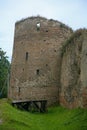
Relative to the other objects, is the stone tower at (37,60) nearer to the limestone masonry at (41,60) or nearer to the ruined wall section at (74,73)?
the limestone masonry at (41,60)

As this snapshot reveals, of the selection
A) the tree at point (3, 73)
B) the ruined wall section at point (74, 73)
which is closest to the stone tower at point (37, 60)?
the ruined wall section at point (74, 73)

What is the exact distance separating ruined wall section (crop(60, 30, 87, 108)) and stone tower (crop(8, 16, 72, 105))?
1412 millimetres

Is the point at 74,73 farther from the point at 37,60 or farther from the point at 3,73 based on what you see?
the point at 3,73

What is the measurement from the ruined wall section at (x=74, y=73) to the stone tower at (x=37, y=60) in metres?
1.41

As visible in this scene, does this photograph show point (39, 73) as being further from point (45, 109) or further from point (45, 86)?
point (45, 109)

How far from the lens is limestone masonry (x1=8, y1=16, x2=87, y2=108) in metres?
24.0

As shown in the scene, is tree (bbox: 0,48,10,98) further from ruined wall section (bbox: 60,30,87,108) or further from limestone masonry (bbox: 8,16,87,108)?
ruined wall section (bbox: 60,30,87,108)

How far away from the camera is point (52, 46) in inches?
1003

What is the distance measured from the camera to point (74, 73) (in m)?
20.7

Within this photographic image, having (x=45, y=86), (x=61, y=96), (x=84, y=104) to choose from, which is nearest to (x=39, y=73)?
(x=45, y=86)

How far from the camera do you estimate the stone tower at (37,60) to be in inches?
979

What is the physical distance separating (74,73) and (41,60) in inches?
197

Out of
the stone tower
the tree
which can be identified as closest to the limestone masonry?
the stone tower

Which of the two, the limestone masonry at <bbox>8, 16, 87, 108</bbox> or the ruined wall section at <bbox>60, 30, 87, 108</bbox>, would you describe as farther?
the limestone masonry at <bbox>8, 16, 87, 108</bbox>
